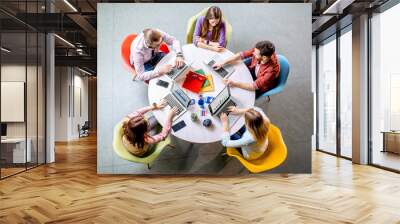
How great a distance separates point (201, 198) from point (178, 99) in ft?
6.63

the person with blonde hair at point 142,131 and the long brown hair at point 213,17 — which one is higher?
the long brown hair at point 213,17

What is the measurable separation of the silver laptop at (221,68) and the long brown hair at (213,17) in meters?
0.35

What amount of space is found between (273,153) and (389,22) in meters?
3.65

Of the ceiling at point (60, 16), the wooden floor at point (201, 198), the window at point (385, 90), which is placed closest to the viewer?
the wooden floor at point (201, 198)

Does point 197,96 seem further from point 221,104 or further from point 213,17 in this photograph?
point 213,17

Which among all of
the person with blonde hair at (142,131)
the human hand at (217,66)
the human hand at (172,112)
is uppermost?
the human hand at (217,66)

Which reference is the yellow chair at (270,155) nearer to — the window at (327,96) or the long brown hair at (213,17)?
the long brown hair at (213,17)

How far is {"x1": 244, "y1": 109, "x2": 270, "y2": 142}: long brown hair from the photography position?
6.46m

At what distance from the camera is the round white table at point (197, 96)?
646cm

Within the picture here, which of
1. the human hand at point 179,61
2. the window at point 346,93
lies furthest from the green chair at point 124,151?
the window at point 346,93

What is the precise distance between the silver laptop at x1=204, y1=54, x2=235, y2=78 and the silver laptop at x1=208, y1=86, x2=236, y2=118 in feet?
A: 0.84

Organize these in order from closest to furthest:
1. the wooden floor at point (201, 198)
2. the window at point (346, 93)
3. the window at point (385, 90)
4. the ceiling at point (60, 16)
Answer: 1. the wooden floor at point (201, 198)
2. the ceiling at point (60, 16)
3. the window at point (385, 90)
4. the window at point (346, 93)

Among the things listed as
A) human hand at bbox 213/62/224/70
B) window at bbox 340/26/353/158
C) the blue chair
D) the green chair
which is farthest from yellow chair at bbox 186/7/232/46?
window at bbox 340/26/353/158

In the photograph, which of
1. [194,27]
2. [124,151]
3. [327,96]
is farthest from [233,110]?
[327,96]
